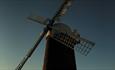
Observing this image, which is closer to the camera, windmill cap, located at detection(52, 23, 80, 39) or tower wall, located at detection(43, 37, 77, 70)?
tower wall, located at detection(43, 37, 77, 70)

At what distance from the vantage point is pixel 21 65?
19500 mm

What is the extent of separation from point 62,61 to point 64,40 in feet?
6.24

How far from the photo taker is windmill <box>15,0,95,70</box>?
16.6m

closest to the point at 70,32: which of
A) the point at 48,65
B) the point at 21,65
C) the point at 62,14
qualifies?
the point at 62,14

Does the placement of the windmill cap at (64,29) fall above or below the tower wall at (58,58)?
above

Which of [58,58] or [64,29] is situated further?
[64,29]

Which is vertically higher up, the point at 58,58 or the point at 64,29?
the point at 64,29

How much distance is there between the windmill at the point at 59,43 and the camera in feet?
54.3

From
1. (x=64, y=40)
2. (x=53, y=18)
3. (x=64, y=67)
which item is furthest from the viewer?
(x=53, y=18)

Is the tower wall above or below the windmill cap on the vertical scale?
below

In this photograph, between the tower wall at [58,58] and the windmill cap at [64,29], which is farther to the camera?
the windmill cap at [64,29]

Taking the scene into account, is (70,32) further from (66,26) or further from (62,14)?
(62,14)

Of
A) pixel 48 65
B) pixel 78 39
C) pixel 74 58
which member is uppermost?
pixel 78 39

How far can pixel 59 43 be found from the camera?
17.4m
